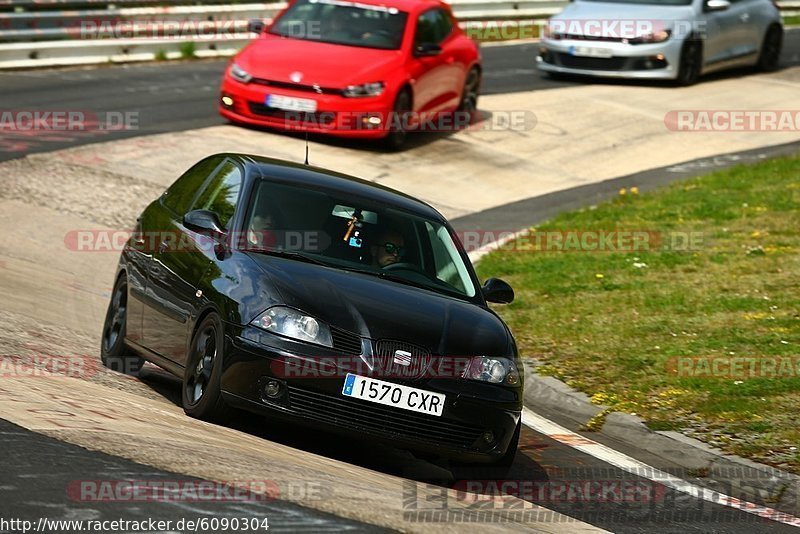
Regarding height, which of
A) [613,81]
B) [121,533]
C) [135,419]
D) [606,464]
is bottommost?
[613,81]

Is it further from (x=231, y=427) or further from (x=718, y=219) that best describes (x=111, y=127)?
(x=231, y=427)

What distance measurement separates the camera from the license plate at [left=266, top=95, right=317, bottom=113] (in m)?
18.2

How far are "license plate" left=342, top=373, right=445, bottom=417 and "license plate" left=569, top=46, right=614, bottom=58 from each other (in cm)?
1691

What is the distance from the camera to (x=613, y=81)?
82.1 ft

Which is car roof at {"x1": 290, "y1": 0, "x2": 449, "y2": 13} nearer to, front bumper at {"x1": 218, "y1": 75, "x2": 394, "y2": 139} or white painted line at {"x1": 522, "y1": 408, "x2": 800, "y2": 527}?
front bumper at {"x1": 218, "y1": 75, "x2": 394, "y2": 139}

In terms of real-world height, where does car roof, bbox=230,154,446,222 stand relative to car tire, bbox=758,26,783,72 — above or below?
above

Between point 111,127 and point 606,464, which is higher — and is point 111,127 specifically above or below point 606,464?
below

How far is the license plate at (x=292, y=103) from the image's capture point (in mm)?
18156

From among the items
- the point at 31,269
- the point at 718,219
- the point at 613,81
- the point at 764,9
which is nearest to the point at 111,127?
the point at 31,269

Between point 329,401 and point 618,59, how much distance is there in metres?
17.2

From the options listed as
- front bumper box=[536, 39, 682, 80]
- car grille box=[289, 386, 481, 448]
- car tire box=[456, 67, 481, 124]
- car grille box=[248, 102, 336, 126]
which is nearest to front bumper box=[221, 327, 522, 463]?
car grille box=[289, 386, 481, 448]

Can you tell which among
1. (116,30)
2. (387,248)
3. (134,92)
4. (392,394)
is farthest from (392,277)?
(116,30)

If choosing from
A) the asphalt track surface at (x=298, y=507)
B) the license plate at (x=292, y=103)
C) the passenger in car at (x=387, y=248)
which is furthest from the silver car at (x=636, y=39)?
the passenger in car at (x=387, y=248)

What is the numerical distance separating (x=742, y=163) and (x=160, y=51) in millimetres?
10196
